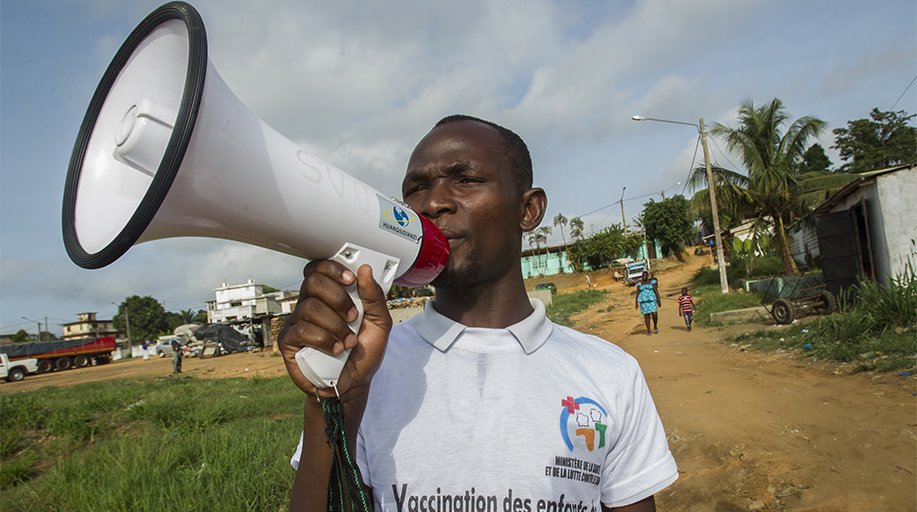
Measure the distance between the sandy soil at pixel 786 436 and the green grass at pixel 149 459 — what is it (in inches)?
127

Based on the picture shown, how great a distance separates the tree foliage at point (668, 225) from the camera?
4353cm

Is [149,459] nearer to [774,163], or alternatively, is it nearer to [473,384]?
[473,384]

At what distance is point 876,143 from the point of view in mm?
32812

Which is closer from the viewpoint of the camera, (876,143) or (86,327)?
(876,143)

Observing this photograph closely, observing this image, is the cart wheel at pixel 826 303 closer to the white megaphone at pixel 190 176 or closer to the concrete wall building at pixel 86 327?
the white megaphone at pixel 190 176

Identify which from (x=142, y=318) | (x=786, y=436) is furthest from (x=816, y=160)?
(x=142, y=318)

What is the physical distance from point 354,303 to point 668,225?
152ft

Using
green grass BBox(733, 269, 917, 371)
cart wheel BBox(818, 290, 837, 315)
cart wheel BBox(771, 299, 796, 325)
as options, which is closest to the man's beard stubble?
green grass BBox(733, 269, 917, 371)

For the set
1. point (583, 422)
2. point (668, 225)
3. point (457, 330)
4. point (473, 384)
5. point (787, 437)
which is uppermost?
point (668, 225)

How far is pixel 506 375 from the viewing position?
136 cm

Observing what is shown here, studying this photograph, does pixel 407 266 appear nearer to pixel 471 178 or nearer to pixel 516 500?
pixel 471 178

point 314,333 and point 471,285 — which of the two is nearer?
point 314,333

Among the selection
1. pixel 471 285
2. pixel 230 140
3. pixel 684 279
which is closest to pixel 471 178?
pixel 471 285

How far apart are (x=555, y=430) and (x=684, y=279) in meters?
32.1
